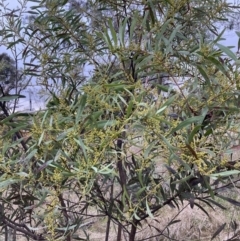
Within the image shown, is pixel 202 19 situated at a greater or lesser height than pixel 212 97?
greater

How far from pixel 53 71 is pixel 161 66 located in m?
0.53

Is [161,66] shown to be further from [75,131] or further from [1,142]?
[1,142]

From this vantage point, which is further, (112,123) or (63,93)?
(63,93)

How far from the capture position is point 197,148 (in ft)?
2.35

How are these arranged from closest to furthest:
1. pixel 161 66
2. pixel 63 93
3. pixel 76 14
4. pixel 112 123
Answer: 1. pixel 112 123
2. pixel 161 66
3. pixel 63 93
4. pixel 76 14

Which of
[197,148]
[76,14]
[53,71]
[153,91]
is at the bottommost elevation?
[197,148]

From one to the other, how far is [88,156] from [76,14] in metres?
0.67

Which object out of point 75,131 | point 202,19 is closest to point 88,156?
point 75,131

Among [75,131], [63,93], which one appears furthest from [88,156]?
[63,93]

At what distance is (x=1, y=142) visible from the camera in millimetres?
862

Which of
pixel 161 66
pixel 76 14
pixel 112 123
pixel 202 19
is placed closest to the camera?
pixel 112 123

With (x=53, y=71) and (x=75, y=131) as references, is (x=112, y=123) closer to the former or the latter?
(x=75, y=131)

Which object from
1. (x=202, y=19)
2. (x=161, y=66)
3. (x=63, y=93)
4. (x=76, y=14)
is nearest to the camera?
(x=161, y=66)

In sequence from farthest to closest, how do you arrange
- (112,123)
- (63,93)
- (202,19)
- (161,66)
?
(202,19), (63,93), (161,66), (112,123)
